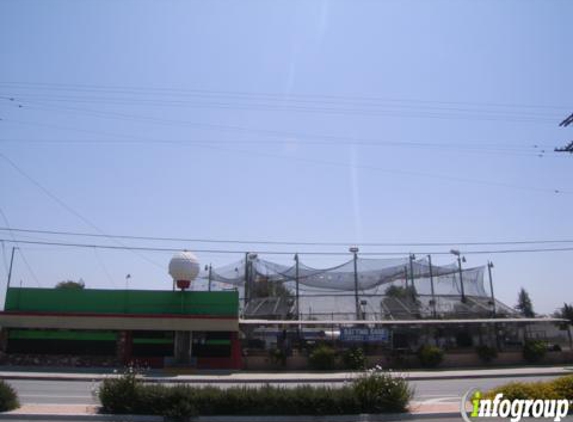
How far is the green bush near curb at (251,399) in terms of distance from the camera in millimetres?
12758

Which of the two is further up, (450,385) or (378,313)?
(378,313)

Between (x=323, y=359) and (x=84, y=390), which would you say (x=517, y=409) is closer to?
(x=84, y=390)

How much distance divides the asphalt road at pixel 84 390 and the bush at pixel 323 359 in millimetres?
7526

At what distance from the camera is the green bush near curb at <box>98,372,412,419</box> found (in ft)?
41.9

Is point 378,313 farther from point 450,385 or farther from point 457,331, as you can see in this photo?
point 450,385

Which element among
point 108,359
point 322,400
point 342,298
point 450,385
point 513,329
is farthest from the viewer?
point 342,298

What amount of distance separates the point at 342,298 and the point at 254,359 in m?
15.4

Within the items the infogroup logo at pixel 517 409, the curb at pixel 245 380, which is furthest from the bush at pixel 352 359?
the infogroup logo at pixel 517 409

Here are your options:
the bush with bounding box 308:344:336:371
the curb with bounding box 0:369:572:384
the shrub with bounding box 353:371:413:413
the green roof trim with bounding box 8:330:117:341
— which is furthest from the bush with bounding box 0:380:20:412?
the bush with bounding box 308:344:336:371

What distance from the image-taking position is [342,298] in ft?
149

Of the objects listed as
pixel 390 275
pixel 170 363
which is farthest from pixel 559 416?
pixel 390 275

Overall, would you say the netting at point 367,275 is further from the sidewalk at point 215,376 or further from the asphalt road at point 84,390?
the asphalt road at point 84,390

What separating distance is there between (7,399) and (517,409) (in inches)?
526

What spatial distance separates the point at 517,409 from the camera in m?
12.3
